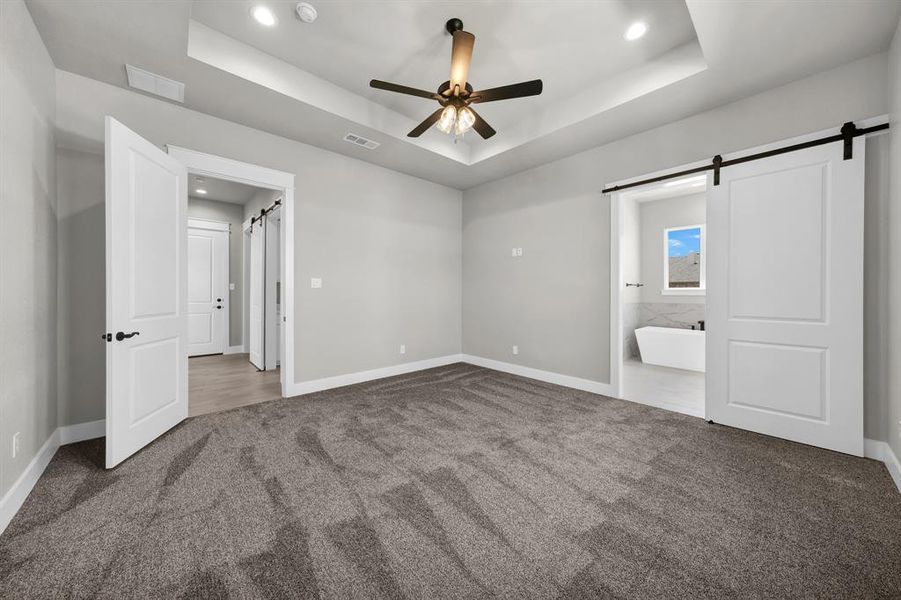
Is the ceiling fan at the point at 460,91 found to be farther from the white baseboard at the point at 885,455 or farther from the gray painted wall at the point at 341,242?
the white baseboard at the point at 885,455

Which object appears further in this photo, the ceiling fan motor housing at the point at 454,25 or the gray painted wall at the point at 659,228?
the gray painted wall at the point at 659,228

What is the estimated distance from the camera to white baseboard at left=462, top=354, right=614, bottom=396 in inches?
155

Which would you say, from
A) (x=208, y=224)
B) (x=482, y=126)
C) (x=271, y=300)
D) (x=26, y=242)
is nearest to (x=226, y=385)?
(x=271, y=300)

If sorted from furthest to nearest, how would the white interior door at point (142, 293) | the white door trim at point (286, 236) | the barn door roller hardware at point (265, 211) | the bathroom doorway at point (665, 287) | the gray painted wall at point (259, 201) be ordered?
the gray painted wall at point (259, 201)
the bathroom doorway at point (665, 287)
the barn door roller hardware at point (265, 211)
the white door trim at point (286, 236)
the white interior door at point (142, 293)

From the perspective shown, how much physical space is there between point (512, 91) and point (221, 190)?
5.68 m

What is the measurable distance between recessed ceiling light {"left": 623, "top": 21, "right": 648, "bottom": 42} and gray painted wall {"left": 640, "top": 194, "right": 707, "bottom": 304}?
13.4 ft

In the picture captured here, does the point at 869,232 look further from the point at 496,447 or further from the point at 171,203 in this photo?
the point at 171,203

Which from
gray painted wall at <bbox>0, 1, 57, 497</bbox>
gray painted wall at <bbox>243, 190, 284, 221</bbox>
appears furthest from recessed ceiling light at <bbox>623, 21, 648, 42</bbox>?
gray painted wall at <bbox>243, 190, 284, 221</bbox>

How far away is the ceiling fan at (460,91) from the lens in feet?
7.68

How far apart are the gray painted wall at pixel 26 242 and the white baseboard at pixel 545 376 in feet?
14.4

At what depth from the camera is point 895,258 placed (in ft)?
7.34

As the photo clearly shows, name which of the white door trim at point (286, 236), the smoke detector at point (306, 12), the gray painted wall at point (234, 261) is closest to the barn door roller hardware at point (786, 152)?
the smoke detector at point (306, 12)

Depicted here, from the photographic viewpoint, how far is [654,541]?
1624 mm

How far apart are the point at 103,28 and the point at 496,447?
3873 millimetres
